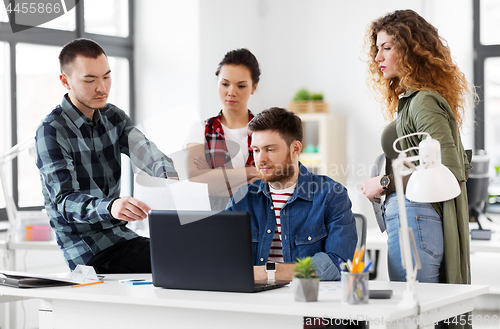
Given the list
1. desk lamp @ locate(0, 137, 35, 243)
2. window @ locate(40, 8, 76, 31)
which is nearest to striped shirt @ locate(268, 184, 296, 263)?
desk lamp @ locate(0, 137, 35, 243)

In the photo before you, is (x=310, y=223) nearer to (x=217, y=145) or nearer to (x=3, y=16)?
(x=217, y=145)

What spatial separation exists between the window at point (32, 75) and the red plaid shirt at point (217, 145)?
186 centimetres

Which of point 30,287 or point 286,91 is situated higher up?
point 286,91

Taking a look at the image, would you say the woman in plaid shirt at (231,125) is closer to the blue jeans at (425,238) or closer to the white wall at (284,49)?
the blue jeans at (425,238)

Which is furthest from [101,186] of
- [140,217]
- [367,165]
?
[367,165]

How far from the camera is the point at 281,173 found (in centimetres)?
210

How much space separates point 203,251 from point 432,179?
0.63 m

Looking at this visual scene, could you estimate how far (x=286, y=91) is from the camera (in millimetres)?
5738

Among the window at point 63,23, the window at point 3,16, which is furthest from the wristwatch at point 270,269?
the window at point 63,23

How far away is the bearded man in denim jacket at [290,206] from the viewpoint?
77.2 inches

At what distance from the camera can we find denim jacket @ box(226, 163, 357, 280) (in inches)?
77.2

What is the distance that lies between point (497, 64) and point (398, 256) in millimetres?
3495

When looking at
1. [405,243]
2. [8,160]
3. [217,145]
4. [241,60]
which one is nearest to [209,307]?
[405,243]

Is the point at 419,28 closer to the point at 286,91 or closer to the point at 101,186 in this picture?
the point at 101,186
